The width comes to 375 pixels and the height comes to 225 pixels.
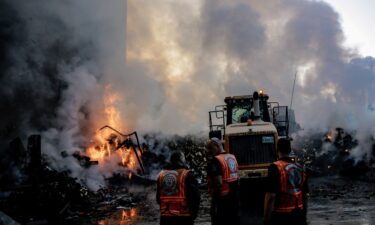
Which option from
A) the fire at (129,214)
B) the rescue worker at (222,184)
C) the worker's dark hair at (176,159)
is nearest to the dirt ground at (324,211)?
the fire at (129,214)

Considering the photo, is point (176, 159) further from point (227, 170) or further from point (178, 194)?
point (227, 170)

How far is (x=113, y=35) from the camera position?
2541 centimetres

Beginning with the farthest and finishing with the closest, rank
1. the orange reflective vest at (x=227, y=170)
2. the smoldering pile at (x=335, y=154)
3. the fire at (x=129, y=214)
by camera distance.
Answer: the smoldering pile at (x=335, y=154) → the fire at (x=129, y=214) → the orange reflective vest at (x=227, y=170)

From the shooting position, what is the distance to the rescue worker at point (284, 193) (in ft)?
13.4

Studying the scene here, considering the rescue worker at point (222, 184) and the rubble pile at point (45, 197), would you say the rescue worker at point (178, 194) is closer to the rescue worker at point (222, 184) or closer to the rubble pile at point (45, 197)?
the rescue worker at point (222, 184)

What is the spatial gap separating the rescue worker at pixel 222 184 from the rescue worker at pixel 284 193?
44.6 inches

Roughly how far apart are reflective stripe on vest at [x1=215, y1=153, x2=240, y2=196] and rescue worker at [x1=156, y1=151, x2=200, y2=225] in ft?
2.54

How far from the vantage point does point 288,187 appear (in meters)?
4.20

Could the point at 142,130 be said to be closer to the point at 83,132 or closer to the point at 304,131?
the point at 83,132

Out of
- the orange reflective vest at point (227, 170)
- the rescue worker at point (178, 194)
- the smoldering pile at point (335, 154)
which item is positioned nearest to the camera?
the rescue worker at point (178, 194)

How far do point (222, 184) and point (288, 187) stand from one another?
133cm

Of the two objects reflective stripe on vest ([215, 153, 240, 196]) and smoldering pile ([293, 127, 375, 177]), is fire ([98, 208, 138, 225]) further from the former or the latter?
smoldering pile ([293, 127, 375, 177])

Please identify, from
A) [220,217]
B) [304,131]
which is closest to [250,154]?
[220,217]

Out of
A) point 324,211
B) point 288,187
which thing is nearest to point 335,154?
point 324,211
